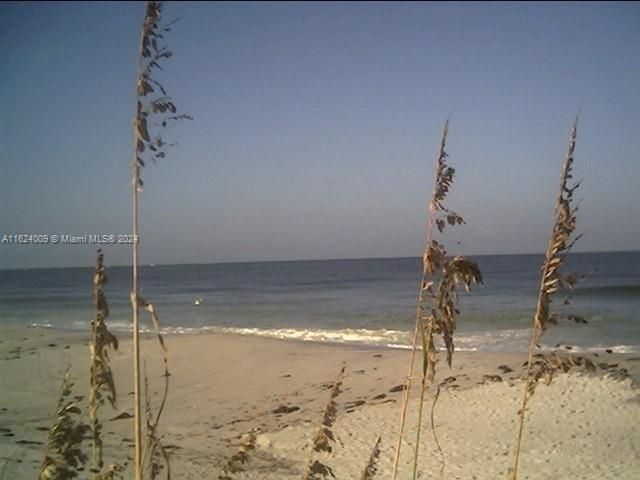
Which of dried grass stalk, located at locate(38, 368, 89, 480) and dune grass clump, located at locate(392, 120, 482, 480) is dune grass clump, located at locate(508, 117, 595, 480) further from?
dried grass stalk, located at locate(38, 368, 89, 480)

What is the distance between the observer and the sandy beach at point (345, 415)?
6965mm

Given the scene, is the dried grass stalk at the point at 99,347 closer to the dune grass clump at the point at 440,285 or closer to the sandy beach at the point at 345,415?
the dune grass clump at the point at 440,285

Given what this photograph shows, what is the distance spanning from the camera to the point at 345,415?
958 cm

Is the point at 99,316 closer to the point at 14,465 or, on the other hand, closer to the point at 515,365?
the point at 14,465

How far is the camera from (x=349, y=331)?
24141 millimetres

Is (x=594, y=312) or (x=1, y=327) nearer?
(x=1, y=327)

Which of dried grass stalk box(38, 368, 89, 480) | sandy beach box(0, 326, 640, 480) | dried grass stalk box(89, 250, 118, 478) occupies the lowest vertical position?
sandy beach box(0, 326, 640, 480)

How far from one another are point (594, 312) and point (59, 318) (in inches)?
1075

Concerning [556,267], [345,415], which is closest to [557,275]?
[556,267]

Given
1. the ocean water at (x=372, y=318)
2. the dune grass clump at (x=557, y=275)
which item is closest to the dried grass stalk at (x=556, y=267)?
the dune grass clump at (x=557, y=275)

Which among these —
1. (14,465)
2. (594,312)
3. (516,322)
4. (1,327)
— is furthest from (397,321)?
(14,465)

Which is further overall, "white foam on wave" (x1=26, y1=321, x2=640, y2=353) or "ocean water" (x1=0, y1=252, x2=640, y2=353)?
"ocean water" (x1=0, y1=252, x2=640, y2=353)

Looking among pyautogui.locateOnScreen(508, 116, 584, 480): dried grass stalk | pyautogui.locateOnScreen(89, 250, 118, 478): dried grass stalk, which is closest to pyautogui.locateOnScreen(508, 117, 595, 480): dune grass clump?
pyautogui.locateOnScreen(508, 116, 584, 480): dried grass stalk

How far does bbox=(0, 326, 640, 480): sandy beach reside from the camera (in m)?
6.96
